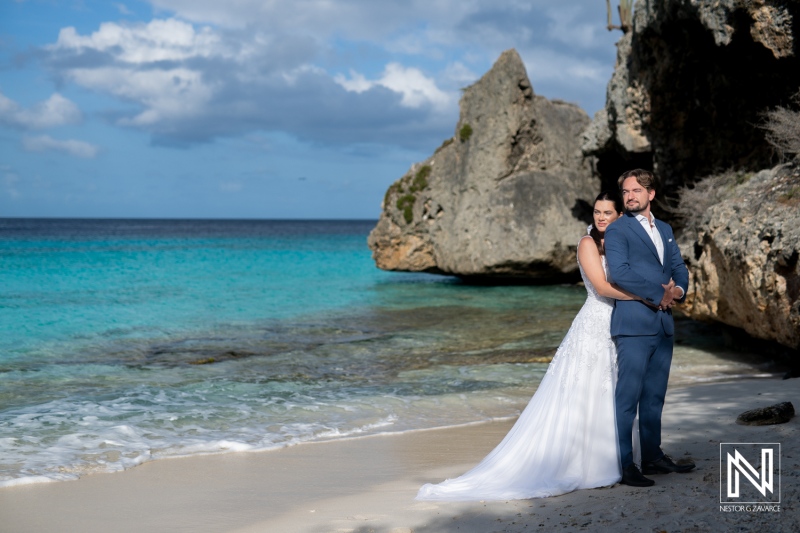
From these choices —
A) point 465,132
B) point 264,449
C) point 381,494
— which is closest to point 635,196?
point 381,494

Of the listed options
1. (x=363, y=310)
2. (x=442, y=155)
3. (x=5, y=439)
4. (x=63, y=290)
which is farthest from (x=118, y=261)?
(x=5, y=439)

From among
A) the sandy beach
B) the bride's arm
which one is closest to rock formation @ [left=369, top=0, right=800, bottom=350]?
the sandy beach

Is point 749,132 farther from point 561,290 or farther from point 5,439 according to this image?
point 5,439

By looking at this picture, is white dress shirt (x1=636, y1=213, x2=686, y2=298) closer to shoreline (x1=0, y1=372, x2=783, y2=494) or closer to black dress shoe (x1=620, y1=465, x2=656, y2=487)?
black dress shoe (x1=620, y1=465, x2=656, y2=487)

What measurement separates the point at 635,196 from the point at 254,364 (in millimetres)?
8089

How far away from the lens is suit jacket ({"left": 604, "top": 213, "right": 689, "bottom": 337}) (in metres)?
4.91

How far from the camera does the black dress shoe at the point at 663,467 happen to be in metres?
5.07

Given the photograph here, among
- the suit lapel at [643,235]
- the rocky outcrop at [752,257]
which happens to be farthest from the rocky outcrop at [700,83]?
the suit lapel at [643,235]

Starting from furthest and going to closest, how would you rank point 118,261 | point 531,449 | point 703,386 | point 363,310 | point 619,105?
point 118,261 → point 363,310 → point 619,105 → point 703,386 → point 531,449

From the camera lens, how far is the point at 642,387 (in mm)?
5090

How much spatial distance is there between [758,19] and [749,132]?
3.28 m

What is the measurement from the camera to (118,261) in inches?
1513

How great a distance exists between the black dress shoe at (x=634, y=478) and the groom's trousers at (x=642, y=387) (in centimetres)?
5

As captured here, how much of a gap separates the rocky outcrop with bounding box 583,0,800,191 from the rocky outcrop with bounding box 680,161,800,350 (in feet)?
3.09
